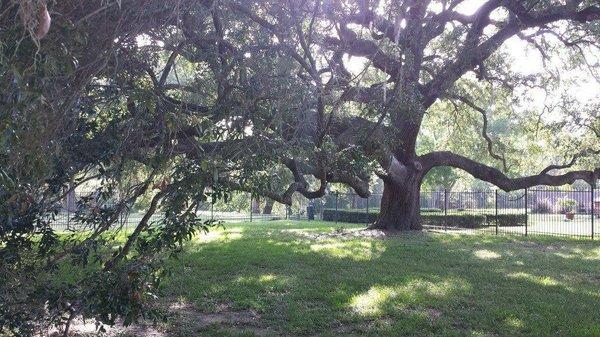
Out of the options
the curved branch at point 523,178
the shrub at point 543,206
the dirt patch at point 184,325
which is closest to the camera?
the dirt patch at point 184,325

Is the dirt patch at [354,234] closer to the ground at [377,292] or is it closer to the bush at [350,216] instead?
the ground at [377,292]

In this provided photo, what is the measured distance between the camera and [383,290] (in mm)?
8156

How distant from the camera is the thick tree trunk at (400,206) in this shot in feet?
58.3

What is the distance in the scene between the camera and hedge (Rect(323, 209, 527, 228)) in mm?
23161

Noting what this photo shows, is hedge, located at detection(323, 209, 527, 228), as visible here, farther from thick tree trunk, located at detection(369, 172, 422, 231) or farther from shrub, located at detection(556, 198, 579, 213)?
shrub, located at detection(556, 198, 579, 213)

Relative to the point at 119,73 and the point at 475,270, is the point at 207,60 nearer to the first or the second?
the point at 119,73

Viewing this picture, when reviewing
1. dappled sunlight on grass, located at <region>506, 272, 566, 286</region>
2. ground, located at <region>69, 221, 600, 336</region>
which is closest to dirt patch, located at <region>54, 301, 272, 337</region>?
ground, located at <region>69, 221, 600, 336</region>

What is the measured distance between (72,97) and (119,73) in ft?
3.63

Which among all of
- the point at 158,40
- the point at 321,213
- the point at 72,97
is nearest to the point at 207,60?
the point at 158,40

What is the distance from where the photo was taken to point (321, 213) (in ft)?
98.9

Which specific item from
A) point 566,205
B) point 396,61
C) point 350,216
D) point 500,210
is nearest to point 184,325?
point 396,61

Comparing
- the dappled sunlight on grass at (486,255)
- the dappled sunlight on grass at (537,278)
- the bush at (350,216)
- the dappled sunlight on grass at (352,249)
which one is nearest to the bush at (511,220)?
the bush at (350,216)

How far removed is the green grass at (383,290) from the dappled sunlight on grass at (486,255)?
21mm

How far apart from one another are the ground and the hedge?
9827 millimetres
